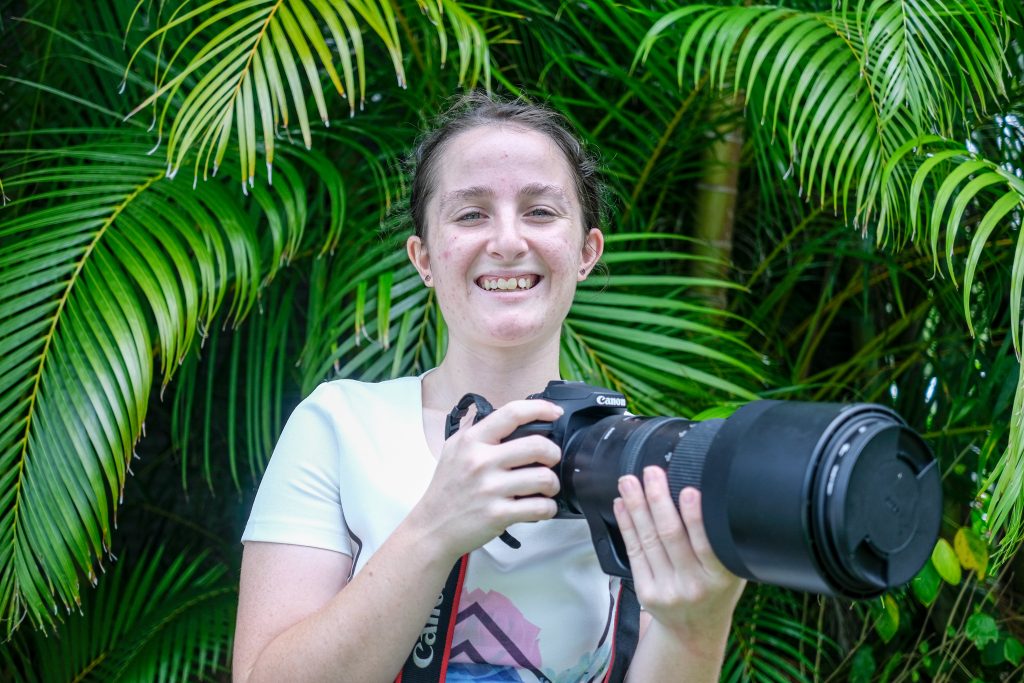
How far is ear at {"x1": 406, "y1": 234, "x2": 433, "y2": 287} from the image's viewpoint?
3.73ft

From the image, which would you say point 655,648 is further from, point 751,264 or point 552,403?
point 751,264

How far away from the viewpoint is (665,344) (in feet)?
5.27

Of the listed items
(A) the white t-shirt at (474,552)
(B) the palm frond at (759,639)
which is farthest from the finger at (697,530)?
(B) the palm frond at (759,639)

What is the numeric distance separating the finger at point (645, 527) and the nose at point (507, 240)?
33 centimetres

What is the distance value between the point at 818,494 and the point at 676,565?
0.47 ft

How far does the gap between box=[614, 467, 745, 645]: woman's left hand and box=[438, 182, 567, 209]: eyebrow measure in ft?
1.27

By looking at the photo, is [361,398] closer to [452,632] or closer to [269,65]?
[452,632]

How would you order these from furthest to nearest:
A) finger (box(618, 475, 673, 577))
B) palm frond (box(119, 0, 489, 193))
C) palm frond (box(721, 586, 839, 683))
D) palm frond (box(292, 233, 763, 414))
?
palm frond (box(721, 586, 839, 683)), palm frond (box(292, 233, 763, 414)), palm frond (box(119, 0, 489, 193)), finger (box(618, 475, 673, 577))

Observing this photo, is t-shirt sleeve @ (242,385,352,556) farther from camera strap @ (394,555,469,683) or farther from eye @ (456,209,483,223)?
Answer: eye @ (456,209,483,223)

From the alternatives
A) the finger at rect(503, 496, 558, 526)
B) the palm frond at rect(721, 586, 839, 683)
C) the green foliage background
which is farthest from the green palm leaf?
the palm frond at rect(721, 586, 839, 683)

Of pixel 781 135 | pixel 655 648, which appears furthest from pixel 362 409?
pixel 781 135

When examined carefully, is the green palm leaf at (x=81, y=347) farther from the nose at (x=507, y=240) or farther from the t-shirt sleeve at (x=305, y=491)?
the nose at (x=507, y=240)

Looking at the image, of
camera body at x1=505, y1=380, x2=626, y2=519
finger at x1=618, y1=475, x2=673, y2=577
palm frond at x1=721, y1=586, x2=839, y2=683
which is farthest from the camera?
palm frond at x1=721, y1=586, x2=839, y2=683

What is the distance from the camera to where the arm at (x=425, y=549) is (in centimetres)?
83
